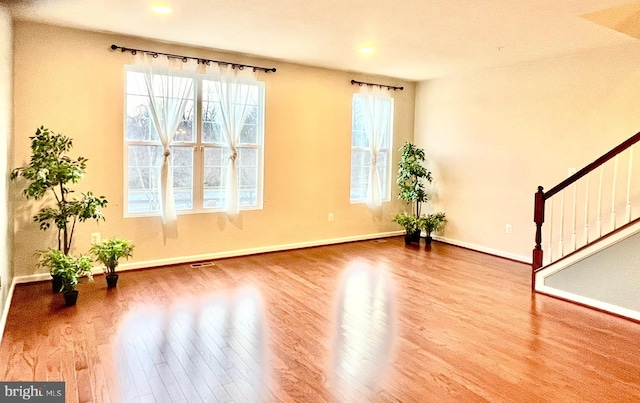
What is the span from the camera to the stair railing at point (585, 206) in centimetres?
407

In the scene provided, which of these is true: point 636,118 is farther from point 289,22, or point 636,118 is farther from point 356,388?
point 356,388

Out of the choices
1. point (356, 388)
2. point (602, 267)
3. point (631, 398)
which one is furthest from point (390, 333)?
point (602, 267)

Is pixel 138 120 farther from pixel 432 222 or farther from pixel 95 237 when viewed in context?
pixel 432 222

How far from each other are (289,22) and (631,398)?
372 cm

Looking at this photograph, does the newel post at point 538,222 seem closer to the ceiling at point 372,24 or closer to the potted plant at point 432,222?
the ceiling at point 372,24

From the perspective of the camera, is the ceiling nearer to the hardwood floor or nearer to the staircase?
the staircase

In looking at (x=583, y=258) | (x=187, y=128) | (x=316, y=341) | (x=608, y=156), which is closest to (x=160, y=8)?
(x=187, y=128)

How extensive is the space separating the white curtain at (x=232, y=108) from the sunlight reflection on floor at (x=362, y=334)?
1.73 metres

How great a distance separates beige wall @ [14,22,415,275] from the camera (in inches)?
167

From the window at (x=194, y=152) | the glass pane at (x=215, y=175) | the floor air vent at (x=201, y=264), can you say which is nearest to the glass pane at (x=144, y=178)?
the window at (x=194, y=152)

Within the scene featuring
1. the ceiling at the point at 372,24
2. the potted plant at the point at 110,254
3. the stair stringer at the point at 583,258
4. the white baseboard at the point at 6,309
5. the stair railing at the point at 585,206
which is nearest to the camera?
the white baseboard at the point at 6,309

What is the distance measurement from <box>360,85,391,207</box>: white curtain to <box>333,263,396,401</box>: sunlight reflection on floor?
6.69 ft

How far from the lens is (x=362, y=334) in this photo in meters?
3.24

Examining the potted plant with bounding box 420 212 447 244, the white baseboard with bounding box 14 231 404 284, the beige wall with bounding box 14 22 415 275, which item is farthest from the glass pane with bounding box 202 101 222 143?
the potted plant with bounding box 420 212 447 244
